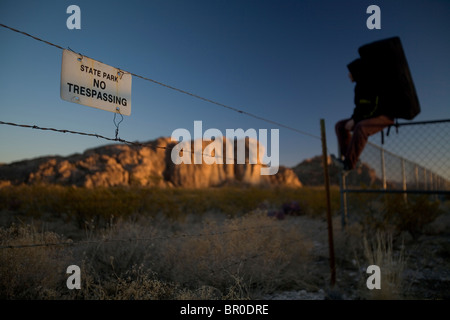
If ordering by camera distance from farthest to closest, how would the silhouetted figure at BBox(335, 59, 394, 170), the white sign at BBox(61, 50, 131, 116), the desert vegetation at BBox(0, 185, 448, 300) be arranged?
1. the silhouetted figure at BBox(335, 59, 394, 170)
2. the desert vegetation at BBox(0, 185, 448, 300)
3. the white sign at BBox(61, 50, 131, 116)

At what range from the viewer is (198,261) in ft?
12.5

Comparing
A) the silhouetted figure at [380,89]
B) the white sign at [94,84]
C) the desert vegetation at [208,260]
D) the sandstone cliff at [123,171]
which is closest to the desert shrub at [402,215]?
the desert vegetation at [208,260]

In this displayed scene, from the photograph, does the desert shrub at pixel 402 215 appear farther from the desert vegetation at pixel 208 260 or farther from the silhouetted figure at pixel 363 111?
the silhouetted figure at pixel 363 111

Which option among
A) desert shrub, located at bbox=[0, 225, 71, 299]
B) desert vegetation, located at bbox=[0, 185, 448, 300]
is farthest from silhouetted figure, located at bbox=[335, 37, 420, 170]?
desert shrub, located at bbox=[0, 225, 71, 299]

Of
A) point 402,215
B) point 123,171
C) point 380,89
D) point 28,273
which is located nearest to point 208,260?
point 28,273

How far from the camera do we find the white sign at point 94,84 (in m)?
1.91

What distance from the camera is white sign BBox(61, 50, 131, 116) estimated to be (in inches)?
75.1

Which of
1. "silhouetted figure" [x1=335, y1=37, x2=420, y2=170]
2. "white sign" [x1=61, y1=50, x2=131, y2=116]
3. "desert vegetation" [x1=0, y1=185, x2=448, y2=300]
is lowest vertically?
"desert vegetation" [x1=0, y1=185, x2=448, y2=300]

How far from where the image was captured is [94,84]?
81.1 inches

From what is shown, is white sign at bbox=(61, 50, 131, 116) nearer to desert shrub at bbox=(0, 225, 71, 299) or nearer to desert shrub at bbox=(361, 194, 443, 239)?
desert shrub at bbox=(0, 225, 71, 299)

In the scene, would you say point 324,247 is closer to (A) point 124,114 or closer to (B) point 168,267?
(B) point 168,267

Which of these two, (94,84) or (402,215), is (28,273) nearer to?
(94,84)
